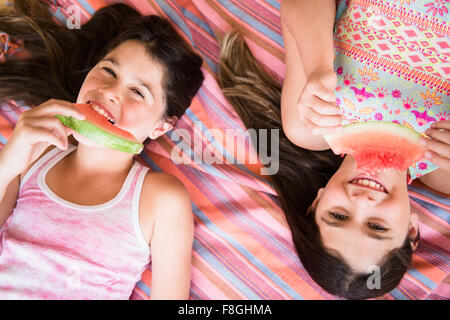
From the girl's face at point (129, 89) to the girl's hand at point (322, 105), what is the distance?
47 centimetres

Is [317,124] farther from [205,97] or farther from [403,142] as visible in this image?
[205,97]

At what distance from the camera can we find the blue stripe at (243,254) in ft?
4.70

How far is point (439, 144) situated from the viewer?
1091 mm

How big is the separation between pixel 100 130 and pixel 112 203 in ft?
1.16

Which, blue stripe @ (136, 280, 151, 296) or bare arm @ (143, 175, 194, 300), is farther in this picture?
blue stripe @ (136, 280, 151, 296)

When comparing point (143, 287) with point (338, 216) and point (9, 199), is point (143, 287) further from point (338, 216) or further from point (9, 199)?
point (338, 216)

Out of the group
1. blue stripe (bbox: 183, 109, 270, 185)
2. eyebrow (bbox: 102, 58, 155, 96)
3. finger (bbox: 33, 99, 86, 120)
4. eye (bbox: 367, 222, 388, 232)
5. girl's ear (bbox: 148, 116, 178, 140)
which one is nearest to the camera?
finger (bbox: 33, 99, 86, 120)

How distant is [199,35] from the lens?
5.16ft

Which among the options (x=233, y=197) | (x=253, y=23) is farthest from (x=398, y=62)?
(x=233, y=197)

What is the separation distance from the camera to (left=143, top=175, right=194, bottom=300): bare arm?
1320 mm

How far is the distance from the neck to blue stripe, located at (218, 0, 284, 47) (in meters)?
0.66

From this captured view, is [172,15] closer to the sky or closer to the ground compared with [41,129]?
closer to the sky

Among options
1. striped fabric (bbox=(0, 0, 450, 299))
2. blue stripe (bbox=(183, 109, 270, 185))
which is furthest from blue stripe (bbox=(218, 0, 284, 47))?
blue stripe (bbox=(183, 109, 270, 185))

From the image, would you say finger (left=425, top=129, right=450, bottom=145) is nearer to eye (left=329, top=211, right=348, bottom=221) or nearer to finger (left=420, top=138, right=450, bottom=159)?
finger (left=420, top=138, right=450, bottom=159)
